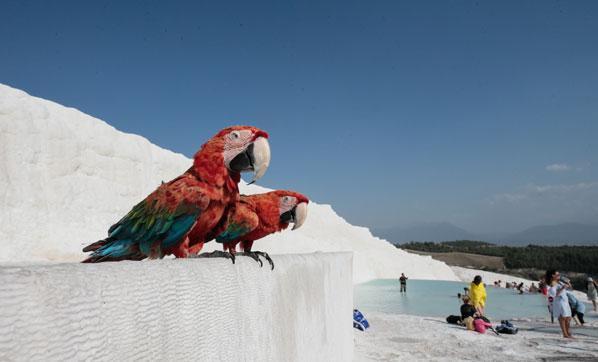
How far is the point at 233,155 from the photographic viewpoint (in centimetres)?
377

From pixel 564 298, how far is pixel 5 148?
27315mm

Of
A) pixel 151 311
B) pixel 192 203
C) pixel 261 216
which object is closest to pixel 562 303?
pixel 261 216

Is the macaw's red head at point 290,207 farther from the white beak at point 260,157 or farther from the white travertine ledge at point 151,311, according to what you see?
the white travertine ledge at point 151,311

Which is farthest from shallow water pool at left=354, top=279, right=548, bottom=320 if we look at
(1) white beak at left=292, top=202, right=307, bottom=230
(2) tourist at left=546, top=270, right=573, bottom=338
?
(1) white beak at left=292, top=202, right=307, bottom=230

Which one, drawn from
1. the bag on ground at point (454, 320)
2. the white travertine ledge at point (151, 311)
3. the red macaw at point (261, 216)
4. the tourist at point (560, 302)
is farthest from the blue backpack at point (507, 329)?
the white travertine ledge at point (151, 311)

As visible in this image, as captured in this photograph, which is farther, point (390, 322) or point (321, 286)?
point (390, 322)

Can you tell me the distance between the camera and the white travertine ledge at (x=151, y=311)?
0.96m

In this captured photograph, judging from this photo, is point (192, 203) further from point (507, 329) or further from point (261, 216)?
point (507, 329)

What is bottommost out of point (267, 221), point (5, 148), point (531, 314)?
point (531, 314)

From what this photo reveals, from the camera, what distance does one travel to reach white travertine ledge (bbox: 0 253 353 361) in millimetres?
961

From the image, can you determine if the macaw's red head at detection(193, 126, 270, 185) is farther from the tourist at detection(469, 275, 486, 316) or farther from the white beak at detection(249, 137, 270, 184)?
the tourist at detection(469, 275, 486, 316)

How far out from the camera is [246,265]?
253cm

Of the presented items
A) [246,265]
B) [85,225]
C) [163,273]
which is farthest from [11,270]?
[85,225]

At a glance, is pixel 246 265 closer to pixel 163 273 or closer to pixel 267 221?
pixel 163 273
